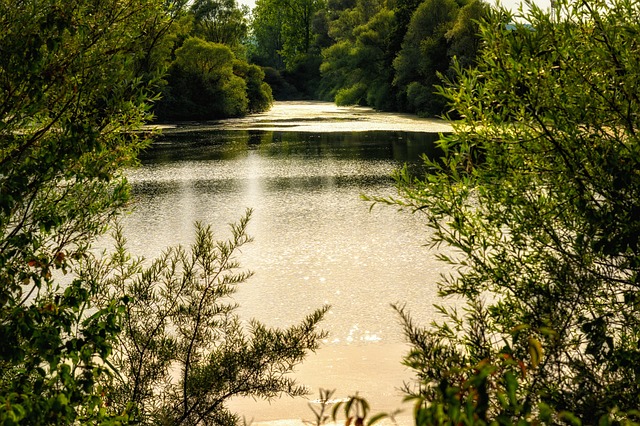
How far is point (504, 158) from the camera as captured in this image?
729 centimetres

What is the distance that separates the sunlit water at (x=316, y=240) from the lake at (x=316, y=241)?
0.03 metres

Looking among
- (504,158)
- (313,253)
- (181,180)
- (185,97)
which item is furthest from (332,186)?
(185,97)

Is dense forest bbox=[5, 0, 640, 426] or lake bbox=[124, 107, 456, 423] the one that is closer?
dense forest bbox=[5, 0, 640, 426]

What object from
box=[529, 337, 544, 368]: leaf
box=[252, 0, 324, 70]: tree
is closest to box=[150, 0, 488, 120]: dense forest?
box=[252, 0, 324, 70]: tree

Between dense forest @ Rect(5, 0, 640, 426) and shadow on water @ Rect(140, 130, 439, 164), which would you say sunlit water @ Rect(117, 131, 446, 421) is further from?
dense forest @ Rect(5, 0, 640, 426)

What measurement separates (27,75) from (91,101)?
2.43 feet

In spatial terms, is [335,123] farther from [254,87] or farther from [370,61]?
[254,87]

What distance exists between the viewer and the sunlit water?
1184 centimetres

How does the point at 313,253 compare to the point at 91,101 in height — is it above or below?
below

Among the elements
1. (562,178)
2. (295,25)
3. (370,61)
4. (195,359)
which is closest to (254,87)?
(370,61)

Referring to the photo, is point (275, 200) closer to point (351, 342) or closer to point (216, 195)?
point (216, 195)

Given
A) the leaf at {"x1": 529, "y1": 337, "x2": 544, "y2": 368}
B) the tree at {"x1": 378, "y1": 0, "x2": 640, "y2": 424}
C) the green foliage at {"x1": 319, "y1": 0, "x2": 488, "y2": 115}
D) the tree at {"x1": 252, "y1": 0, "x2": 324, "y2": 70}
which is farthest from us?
the tree at {"x1": 252, "y1": 0, "x2": 324, "y2": 70}

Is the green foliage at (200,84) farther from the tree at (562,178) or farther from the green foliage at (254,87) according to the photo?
the tree at (562,178)

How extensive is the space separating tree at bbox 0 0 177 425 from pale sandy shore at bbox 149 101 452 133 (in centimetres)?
3845
